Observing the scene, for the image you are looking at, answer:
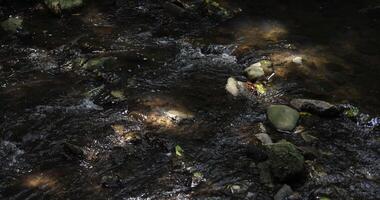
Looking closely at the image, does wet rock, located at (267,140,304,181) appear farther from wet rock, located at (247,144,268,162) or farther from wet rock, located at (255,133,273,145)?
wet rock, located at (255,133,273,145)

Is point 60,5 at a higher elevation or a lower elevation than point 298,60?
higher

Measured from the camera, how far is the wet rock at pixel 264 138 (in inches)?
226


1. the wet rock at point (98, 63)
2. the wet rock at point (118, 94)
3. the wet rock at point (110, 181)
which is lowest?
the wet rock at point (118, 94)

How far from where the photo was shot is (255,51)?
8.03m

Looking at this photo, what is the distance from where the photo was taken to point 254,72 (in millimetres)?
7203

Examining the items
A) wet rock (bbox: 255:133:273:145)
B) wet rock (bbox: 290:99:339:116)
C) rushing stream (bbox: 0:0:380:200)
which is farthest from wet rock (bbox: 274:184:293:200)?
wet rock (bbox: 290:99:339:116)

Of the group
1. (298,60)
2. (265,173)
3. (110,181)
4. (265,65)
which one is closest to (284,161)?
(265,173)

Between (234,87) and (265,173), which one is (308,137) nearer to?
(265,173)

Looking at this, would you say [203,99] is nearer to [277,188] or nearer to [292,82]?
[292,82]

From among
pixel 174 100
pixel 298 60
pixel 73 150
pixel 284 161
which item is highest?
pixel 284 161

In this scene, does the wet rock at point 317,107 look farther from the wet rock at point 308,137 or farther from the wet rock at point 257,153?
the wet rock at point 257,153

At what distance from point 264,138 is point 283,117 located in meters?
0.53

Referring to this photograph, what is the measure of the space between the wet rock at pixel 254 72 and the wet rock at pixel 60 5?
4.32m

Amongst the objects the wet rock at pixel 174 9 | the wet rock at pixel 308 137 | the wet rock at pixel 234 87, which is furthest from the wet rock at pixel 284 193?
the wet rock at pixel 174 9
